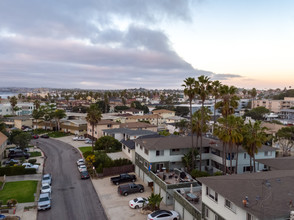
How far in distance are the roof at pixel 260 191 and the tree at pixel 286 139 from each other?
41.9 m

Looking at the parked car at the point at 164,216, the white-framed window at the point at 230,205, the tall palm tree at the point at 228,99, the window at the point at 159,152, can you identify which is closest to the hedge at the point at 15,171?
the window at the point at 159,152

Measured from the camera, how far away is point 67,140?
77.8 metres

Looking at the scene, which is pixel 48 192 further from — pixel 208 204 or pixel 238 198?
pixel 238 198

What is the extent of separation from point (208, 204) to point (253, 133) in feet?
50.2

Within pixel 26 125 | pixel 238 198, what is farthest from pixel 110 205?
pixel 26 125

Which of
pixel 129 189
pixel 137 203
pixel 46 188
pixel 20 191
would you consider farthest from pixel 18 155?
pixel 137 203

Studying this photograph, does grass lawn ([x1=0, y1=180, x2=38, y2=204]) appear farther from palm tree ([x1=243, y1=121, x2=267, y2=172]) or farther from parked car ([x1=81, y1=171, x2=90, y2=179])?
palm tree ([x1=243, y1=121, x2=267, y2=172])

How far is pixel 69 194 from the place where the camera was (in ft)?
118

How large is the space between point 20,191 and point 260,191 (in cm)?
3362

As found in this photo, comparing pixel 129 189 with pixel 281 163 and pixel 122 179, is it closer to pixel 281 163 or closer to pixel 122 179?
pixel 122 179

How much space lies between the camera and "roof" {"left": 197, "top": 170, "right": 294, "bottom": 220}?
56.0 ft

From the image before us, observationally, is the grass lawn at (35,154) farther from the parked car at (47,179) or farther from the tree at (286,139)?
the tree at (286,139)

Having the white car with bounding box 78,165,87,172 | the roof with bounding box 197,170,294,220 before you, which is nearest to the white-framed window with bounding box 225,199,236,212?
the roof with bounding box 197,170,294,220

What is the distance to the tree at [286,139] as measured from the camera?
2383 inches
